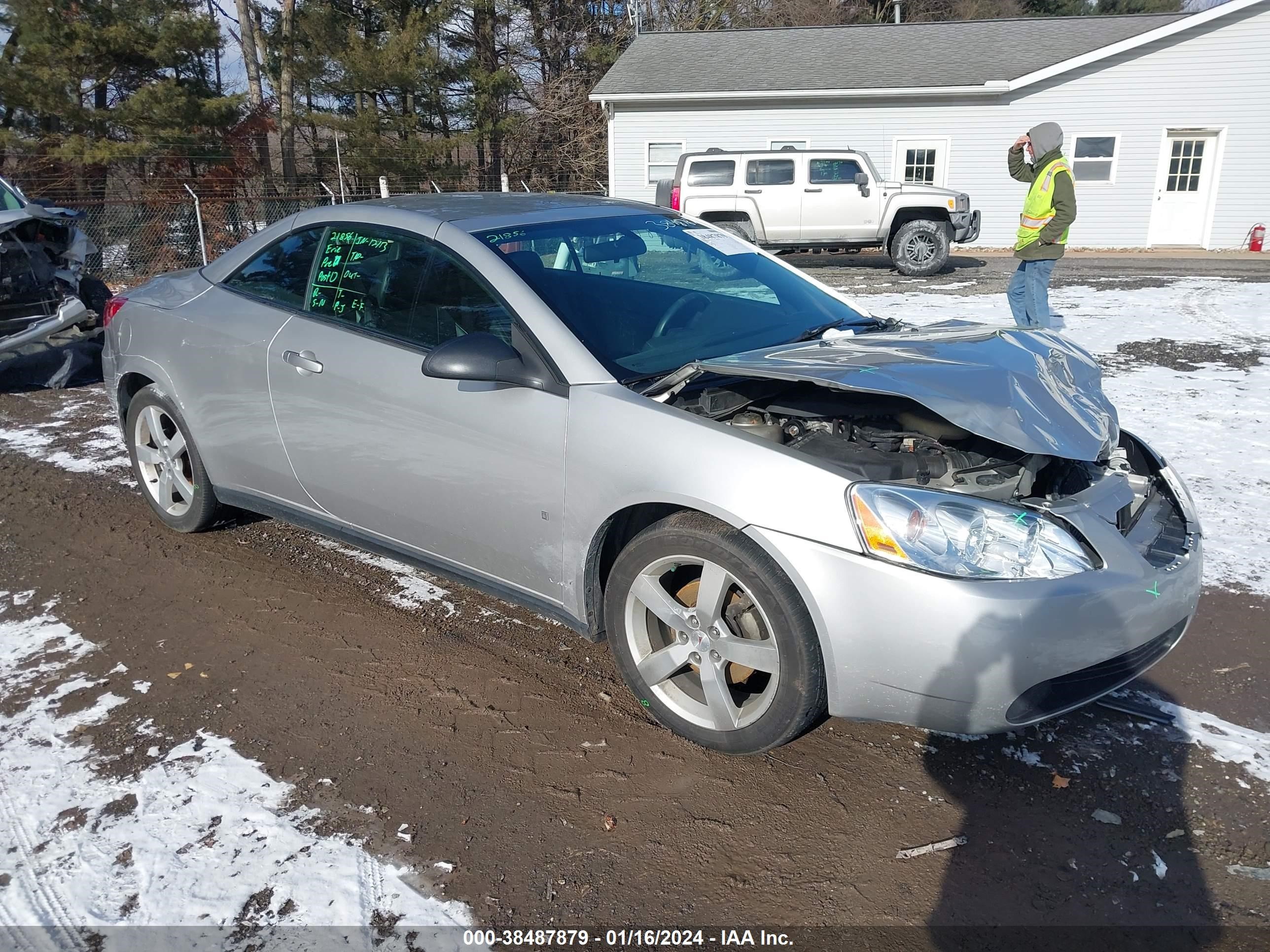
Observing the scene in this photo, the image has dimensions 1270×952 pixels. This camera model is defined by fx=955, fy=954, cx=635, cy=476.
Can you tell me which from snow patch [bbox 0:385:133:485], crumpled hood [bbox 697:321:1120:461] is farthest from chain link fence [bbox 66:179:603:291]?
crumpled hood [bbox 697:321:1120:461]

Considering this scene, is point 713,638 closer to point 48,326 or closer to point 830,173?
point 48,326

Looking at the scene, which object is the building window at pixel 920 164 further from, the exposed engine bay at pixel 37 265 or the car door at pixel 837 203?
the exposed engine bay at pixel 37 265

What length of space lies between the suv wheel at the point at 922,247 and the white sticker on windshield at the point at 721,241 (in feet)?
40.4

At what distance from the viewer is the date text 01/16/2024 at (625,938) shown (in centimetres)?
224

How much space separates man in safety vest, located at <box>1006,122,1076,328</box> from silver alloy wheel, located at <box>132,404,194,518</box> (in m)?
6.38

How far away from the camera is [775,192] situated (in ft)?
54.0

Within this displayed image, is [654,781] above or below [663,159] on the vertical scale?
below

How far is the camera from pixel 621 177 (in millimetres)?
21391

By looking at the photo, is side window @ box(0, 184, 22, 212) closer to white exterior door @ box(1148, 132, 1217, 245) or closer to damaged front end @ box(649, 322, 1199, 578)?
damaged front end @ box(649, 322, 1199, 578)

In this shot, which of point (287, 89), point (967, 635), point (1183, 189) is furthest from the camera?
point (287, 89)

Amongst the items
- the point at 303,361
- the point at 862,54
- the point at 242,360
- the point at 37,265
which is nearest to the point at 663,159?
the point at 862,54

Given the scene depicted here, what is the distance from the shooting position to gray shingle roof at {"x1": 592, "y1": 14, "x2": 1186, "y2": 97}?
20047 mm

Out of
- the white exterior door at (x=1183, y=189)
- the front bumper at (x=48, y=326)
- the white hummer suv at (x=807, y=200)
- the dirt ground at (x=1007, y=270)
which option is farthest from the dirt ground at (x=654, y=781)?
the white exterior door at (x=1183, y=189)

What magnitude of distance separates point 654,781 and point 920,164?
20.1 meters
